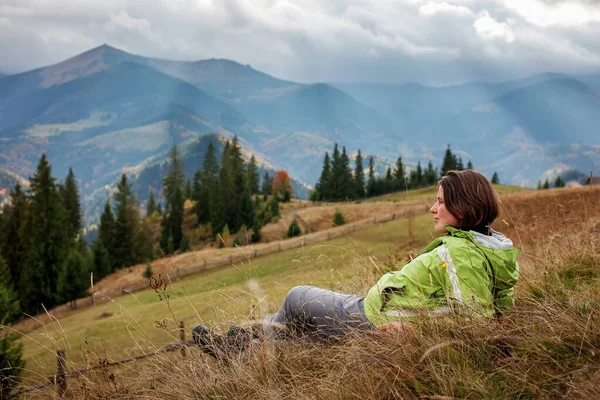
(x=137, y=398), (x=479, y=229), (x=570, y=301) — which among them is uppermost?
(x=479, y=229)

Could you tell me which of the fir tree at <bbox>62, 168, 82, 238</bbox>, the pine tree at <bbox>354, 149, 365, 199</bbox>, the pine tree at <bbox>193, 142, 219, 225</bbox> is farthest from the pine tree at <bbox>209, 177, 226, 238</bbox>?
the pine tree at <bbox>354, 149, 365, 199</bbox>

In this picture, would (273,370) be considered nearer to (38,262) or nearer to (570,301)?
(570,301)

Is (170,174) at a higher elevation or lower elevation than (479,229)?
higher

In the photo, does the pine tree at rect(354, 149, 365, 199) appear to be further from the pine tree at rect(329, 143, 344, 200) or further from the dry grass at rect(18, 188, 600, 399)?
the dry grass at rect(18, 188, 600, 399)

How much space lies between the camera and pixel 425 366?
2.50 metres

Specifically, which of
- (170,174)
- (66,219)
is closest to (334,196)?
(170,174)

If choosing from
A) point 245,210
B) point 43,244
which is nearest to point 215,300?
point 43,244

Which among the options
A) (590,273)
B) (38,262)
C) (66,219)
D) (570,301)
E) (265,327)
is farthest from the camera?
(66,219)

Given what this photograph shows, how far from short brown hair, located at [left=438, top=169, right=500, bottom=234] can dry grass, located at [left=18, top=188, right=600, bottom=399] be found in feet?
2.36

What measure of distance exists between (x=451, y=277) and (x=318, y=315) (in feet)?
3.95

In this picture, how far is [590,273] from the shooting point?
4.59 metres

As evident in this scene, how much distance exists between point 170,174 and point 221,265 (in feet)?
189

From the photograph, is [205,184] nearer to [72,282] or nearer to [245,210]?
[245,210]

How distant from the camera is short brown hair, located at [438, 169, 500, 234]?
330cm
